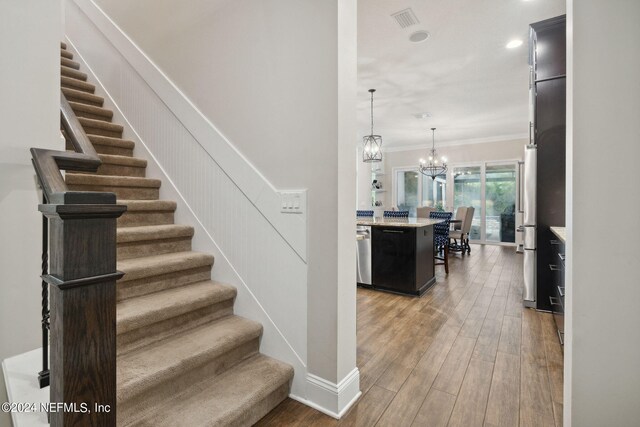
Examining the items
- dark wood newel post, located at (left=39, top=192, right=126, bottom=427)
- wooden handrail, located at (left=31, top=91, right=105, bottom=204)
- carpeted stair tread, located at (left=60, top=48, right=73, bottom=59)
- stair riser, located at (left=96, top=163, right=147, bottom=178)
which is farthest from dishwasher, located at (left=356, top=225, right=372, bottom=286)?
carpeted stair tread, located at (left=60, top=48, right=73, bottom=59)

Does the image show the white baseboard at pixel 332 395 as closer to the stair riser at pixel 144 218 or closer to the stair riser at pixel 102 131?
the stair riser at pixel 144 218

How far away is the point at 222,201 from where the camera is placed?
231 cm

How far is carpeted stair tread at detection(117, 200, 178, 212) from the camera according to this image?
243 cm

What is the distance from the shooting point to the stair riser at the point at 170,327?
1.66 meters

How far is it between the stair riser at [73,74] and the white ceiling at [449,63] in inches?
129

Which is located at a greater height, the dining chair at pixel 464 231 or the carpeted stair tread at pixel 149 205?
the carpeted stair tread at pixel 149 205

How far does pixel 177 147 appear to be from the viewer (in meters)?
2.69

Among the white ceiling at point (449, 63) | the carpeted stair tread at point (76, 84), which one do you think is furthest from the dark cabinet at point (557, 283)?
the carpeted stair tread at point (76, 84)

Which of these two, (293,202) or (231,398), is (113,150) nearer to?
(293,202)

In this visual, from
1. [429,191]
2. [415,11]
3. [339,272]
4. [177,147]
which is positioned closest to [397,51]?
[415,11]

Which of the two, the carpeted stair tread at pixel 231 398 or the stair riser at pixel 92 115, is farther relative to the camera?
the stair riser at pixel 92 115

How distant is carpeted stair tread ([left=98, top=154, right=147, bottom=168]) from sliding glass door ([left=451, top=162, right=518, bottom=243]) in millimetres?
8602

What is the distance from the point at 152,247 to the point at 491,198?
29.7ft

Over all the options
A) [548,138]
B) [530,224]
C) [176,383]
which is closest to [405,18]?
[548,138]
